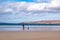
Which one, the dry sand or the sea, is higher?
the sea

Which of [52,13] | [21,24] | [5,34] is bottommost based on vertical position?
A: [5,34]

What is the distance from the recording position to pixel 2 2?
3.73ft

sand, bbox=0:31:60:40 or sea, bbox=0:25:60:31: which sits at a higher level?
sea, bbox=0:25:60:31

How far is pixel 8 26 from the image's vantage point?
1.16 meters

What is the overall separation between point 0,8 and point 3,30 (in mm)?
234

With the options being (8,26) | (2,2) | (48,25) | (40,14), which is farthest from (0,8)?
(48,25)

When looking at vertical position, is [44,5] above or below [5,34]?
above

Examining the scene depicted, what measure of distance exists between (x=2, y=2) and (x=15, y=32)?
344 millimetres

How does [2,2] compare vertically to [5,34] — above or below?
above

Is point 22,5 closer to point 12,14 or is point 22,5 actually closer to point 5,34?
point 12,14

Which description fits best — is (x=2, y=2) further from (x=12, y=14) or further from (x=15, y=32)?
(x=15, y=32)

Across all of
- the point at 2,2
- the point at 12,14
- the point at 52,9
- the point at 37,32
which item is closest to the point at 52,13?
the point at 52,9

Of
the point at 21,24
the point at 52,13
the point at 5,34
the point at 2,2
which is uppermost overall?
the point at 2,2

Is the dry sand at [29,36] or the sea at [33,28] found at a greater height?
the sea at [33,28]
